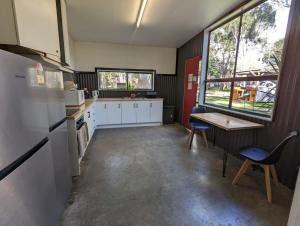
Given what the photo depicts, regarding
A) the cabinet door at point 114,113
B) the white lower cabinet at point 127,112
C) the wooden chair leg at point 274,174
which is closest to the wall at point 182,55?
the white lower cabinet at point 127,112

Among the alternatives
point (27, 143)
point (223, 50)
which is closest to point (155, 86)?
point (223, 50)

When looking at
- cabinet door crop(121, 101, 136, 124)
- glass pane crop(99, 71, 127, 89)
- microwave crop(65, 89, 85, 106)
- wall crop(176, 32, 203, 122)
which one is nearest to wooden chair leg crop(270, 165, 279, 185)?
wall crop(176, 32, 203, 122)

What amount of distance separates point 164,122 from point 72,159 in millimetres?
3578

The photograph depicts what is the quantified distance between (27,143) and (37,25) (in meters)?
1.22

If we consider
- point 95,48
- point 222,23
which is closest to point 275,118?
point 222,23

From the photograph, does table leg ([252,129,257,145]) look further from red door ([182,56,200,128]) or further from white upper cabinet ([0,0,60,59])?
white upper cabinet ([0,0,60,59])

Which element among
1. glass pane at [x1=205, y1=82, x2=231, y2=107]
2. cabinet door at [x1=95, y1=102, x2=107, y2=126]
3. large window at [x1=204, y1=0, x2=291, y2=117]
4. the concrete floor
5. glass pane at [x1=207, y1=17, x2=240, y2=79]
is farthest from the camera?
cabinet door at [x1=95, y1=102, x2=107, y2=126]

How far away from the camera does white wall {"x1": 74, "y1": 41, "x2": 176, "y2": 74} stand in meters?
4.70

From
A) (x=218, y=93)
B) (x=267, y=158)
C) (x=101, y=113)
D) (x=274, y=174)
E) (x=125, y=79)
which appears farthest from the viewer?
(x=125, y=79)

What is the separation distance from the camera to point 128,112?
4.82 m

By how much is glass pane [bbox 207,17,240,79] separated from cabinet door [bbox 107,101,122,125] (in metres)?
2.68

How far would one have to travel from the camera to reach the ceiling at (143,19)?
2660 mm

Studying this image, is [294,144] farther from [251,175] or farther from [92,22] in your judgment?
[92,22]

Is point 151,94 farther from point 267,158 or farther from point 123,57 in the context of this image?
point 267,158
